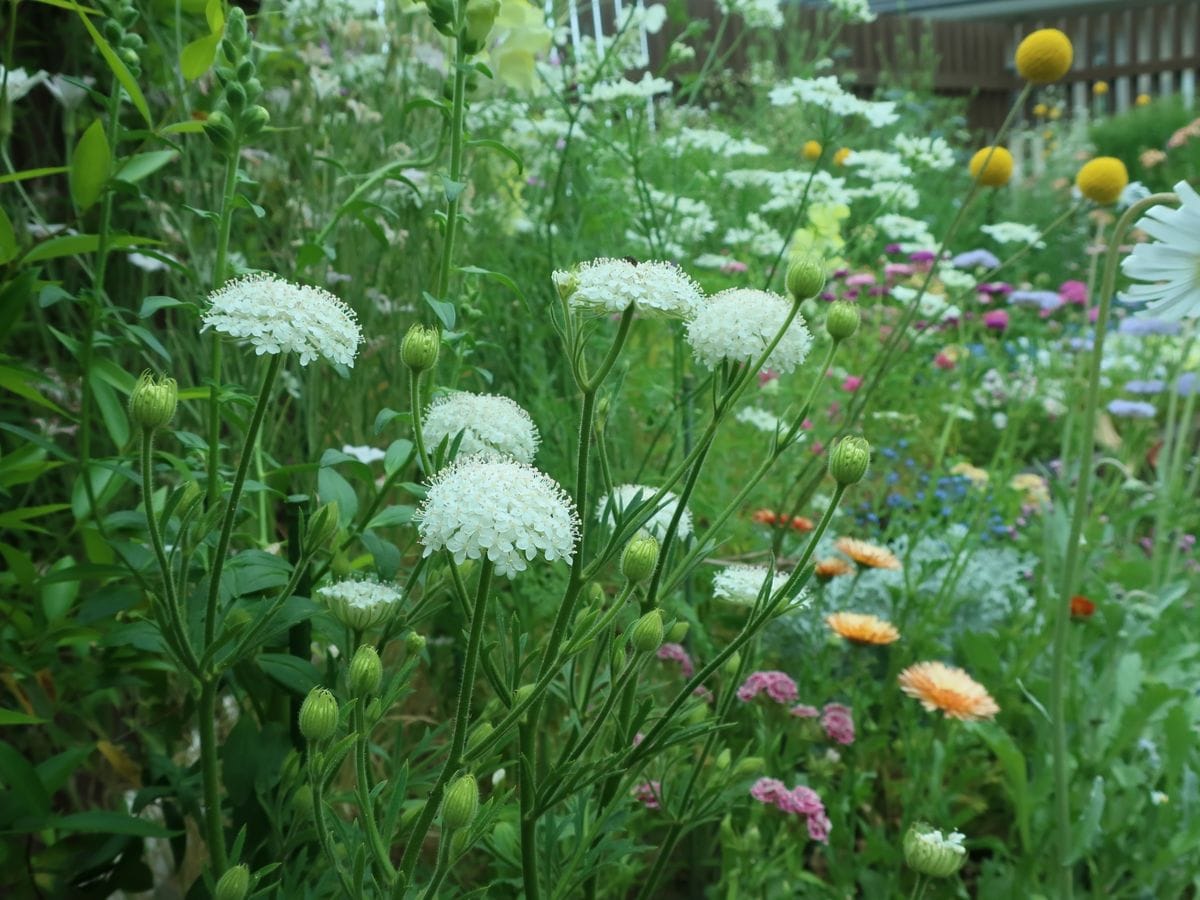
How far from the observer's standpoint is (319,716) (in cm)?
67

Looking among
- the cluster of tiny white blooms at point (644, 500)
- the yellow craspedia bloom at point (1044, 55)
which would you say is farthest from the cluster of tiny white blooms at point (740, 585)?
the yellow craspedia bloom at point (1044, 55)

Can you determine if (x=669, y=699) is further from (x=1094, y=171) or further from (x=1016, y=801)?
(x=1094, y=171)

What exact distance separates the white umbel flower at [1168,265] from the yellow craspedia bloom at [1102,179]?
824 millimetres

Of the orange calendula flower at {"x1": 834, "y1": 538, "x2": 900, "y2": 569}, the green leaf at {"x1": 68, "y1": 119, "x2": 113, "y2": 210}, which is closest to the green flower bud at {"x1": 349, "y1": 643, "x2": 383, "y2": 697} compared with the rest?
the green leaf at {"x1": 68, "y1": 119, "x2": 113, "y2": 210}

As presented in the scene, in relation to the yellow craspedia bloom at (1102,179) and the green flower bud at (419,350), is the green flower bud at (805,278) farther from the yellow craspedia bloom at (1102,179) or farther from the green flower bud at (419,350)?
the yellow craspedia bloom at (1102,179)

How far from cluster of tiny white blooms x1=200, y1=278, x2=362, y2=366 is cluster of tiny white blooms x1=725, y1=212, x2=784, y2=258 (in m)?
1.50

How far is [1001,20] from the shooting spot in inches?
412

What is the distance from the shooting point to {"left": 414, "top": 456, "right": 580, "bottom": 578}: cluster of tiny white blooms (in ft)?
2.11

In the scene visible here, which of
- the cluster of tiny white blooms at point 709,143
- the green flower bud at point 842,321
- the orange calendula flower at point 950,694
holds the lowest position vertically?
the orange calendula flower at point 950,694

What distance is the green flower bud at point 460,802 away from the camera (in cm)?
64

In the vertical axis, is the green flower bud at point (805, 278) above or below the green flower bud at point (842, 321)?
above

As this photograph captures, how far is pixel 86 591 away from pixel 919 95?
6119 millimetres

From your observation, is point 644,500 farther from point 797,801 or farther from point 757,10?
point 757,10

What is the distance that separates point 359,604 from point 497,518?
0.73 feet
